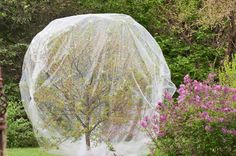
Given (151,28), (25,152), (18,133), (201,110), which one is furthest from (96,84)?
(151,28)

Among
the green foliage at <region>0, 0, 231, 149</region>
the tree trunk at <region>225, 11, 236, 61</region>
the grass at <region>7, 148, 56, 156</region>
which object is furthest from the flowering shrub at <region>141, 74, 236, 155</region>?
the tree trunk at <region>225, 11, 236, 61</region>

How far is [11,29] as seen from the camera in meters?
14.8

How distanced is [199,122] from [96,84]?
253cm

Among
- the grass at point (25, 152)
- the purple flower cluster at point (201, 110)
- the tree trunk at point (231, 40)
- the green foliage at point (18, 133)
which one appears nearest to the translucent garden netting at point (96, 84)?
the grass at point (25, 152)

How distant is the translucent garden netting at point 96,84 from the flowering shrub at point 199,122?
5.63 ft

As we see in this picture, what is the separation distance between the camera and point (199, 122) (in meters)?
6.48

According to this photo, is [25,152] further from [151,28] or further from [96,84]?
[151,28]

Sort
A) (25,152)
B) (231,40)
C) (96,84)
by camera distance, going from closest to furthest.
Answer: (96,84), (25,152), (231,40)

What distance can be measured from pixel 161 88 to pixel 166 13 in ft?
24.9

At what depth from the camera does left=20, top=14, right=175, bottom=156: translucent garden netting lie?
865 cm

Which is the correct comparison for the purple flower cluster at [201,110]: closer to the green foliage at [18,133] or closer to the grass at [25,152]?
the grass at [25,152]

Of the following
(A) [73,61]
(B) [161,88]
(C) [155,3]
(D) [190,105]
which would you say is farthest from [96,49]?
(C) [155,3]

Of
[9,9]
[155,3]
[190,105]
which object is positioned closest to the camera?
[190,105]

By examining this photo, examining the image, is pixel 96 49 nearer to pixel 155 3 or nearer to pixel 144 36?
Result: pixel 144 36
